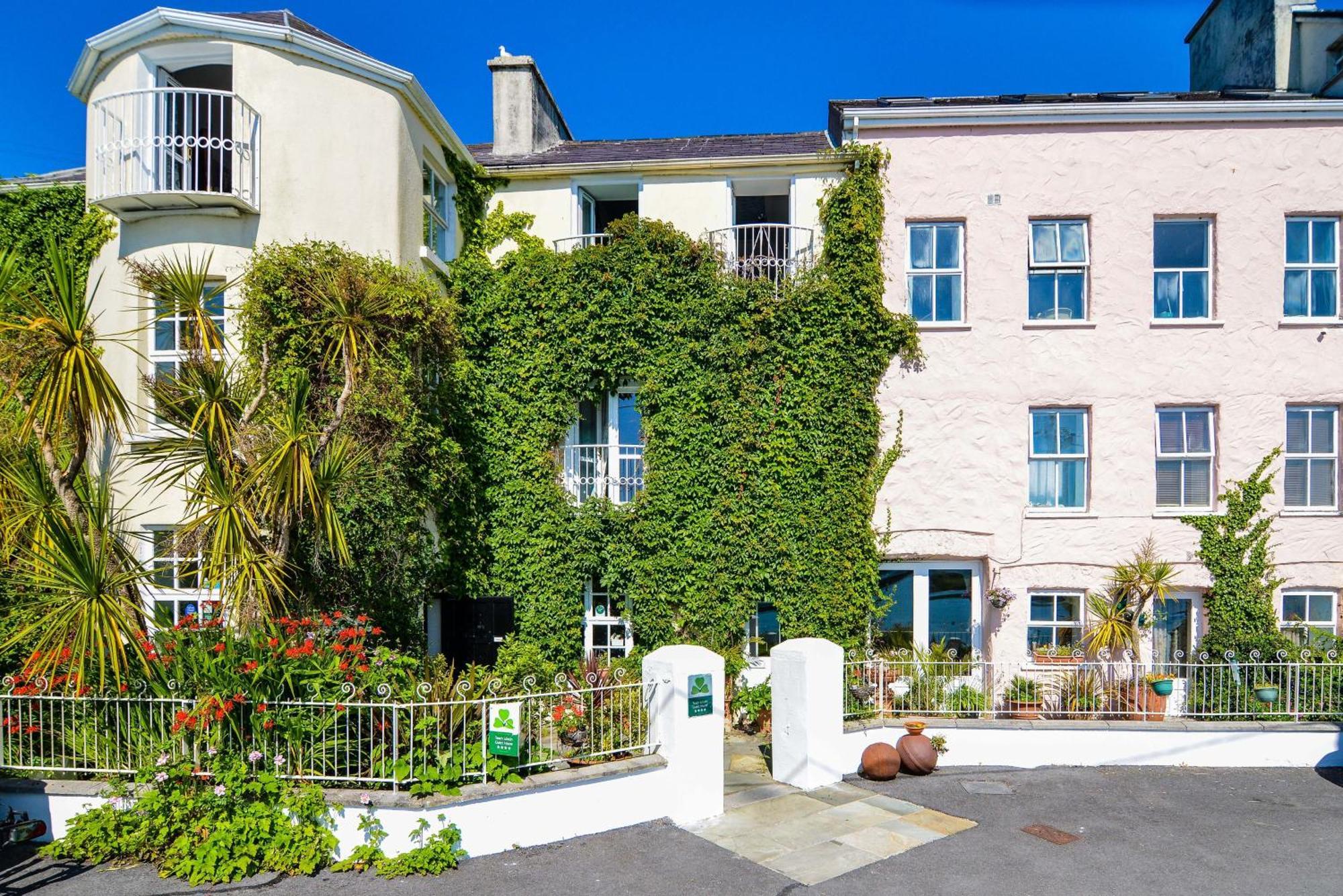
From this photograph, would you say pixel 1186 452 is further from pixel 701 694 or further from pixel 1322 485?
pixel 701 694

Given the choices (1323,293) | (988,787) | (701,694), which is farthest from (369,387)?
(1323,293)

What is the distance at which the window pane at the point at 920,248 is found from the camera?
14219 mm

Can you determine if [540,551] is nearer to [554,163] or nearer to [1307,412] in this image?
[554,163]

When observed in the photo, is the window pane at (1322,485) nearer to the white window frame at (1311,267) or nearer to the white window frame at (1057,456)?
the white window frame at (1311,267)

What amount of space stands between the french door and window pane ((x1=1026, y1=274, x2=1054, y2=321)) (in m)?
4.50

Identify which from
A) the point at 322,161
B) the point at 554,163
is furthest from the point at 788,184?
the point at 322,161

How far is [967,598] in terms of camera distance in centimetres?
1399

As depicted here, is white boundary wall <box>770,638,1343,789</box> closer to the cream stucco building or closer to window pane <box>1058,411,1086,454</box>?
the cream stucco building

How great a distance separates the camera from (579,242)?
50.2 ft

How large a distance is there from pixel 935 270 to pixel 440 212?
29.7 feet

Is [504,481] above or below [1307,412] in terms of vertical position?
below

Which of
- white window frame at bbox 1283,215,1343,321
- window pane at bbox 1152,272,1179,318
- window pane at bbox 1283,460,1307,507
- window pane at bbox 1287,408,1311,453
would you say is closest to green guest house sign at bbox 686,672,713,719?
window pane at bbox 1152,272,1179,318

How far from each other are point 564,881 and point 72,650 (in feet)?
16.1

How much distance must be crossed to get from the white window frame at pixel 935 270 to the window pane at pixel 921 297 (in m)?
0.01
